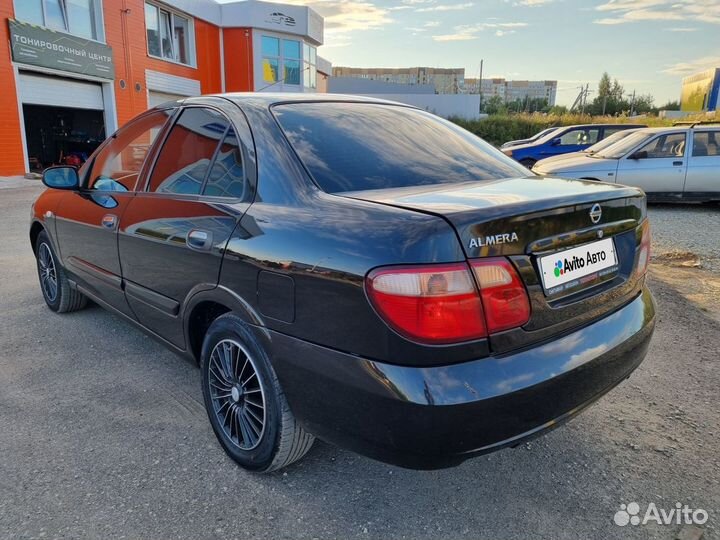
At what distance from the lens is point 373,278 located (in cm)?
167

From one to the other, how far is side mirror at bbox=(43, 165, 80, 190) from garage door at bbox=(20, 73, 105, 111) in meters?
14.5

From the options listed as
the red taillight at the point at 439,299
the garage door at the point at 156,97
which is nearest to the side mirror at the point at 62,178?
the red taillight at the point at 439,299

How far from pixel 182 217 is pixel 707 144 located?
34.0ft

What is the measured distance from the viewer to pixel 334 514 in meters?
2.08

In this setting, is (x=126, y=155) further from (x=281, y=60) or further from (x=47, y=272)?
(x=281, y=60)

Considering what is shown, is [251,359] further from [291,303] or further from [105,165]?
[105,165]

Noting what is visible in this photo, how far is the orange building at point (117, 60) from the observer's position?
14961 millimetres

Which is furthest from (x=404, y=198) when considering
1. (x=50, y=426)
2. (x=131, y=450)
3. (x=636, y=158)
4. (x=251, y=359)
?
(x=636, y=158)

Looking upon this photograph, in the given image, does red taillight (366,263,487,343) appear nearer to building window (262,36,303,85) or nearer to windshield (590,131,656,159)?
windshield (590,131,656,159)

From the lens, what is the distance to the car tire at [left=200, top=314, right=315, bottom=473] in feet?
6.89

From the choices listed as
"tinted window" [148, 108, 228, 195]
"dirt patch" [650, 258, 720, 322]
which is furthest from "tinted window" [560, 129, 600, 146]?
"tinted window" [148, 108, 228, 195]

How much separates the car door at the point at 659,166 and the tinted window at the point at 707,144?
0.21m

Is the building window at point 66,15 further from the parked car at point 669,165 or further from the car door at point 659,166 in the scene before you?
the car door at point 659,166

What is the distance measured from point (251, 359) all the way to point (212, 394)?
48 cm
